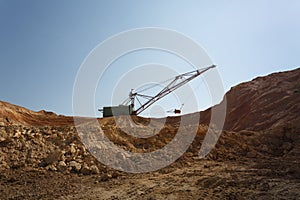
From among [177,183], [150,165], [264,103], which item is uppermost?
[264,103]

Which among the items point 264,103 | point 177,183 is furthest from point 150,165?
point 264,103

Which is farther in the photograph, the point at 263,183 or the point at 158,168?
the point at 158,168

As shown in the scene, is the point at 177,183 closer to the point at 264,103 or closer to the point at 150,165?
the point at 150,165

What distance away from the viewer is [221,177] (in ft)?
29.3

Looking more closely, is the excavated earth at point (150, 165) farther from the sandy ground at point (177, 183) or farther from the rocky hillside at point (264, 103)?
the rocky hillside at point (264, 103)

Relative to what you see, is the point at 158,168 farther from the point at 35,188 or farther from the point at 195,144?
the point at 35,188

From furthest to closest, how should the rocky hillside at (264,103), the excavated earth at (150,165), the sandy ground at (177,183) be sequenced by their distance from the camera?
the rocky hillside at (264,103) → the excavated earth at (150,165) → the sandy ground at (177,183)

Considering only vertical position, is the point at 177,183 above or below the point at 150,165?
below

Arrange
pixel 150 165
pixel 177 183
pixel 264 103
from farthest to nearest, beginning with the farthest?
1. pixel 264 103
2. pixel 150 165
3. pixel 177 183

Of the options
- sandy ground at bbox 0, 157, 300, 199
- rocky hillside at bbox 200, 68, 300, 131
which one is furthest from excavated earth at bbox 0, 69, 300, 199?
rocky hillside at bbox 200, 68, 300, 131

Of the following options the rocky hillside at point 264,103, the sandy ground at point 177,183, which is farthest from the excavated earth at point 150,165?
the rocky hillside at point 264,103

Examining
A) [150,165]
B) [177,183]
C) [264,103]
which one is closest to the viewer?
[177,183]

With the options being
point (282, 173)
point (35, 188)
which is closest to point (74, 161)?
point (35, 188)

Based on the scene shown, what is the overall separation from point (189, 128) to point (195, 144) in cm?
144
